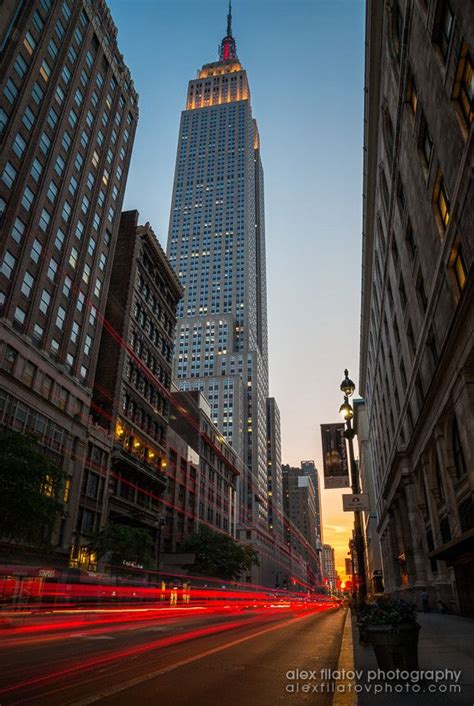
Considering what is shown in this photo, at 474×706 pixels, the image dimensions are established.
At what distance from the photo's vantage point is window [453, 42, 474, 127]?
1864 cm

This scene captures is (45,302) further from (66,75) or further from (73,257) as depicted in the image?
(66,75)

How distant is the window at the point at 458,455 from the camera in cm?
2494

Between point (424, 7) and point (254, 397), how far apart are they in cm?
15908

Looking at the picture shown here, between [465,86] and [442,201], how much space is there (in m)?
5.85

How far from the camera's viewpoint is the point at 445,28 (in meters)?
20.4

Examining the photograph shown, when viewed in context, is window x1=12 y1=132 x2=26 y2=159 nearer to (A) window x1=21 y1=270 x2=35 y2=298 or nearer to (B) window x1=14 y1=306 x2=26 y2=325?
(A) window x1=21 y1=270 x2=35 y2=298

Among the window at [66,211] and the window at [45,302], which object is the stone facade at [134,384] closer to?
the window at [45,302]

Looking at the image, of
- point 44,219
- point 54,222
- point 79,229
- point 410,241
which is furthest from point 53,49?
point 410,241

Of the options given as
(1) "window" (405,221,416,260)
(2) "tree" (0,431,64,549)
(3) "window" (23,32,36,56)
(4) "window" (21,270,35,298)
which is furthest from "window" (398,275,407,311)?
(3) "window" (23,32,36,56)

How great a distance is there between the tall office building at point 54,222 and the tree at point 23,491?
35.0ft

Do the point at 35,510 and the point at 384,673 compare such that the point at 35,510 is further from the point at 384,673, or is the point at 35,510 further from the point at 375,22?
the point at 375,22

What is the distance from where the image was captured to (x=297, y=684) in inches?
329

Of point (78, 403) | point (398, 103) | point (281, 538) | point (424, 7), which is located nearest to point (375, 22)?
point (398, 103)

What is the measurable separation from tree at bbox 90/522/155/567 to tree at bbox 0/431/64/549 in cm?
1389
